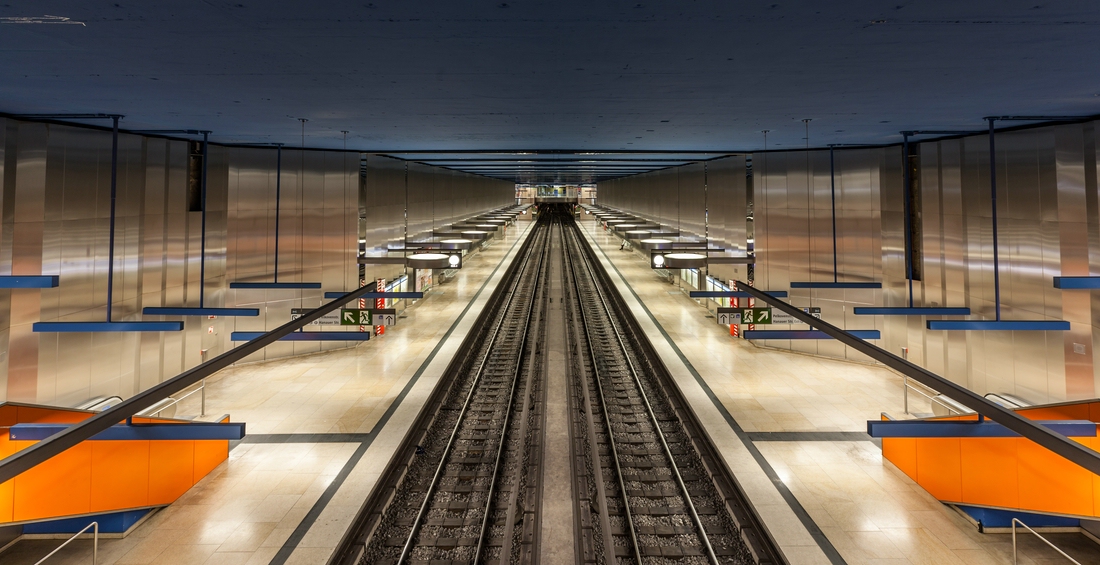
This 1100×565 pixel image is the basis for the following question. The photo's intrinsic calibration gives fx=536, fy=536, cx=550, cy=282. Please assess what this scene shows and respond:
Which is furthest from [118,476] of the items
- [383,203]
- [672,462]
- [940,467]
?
[940,467]

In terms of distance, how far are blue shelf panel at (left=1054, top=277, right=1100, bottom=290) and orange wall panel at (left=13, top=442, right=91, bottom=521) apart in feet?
40.6

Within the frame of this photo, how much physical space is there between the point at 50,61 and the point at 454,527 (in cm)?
679

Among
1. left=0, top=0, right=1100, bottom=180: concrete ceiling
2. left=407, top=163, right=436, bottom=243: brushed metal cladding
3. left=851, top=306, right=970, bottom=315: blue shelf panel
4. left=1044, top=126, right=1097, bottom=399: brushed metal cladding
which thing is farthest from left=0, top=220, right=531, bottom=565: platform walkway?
left=1044, top=126, right=1097, bottom=399: brushed metal cladding

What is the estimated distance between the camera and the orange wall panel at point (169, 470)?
753 cm

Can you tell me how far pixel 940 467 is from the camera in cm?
772

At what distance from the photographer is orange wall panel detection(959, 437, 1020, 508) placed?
7.04 metres

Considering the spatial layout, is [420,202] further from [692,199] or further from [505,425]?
[505,425]

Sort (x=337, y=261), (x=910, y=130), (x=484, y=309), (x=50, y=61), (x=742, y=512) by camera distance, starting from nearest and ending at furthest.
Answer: (x=50, y=61) < (x=742, y=512) < (x=910, y=130) < (x=337, y=261) < (x=484, y=309)

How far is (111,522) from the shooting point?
704 cm

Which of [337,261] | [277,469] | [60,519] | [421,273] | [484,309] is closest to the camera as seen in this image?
[60,519]

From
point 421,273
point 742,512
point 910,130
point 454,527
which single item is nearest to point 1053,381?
point 910,130

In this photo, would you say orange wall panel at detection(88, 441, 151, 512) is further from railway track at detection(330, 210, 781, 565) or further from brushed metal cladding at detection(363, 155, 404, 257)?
brushed metal cladding at detection(363, 155, 404, 257)

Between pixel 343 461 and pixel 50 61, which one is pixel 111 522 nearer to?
pixel 343 461

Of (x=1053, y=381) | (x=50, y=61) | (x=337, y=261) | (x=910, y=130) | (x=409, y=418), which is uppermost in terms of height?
(x=910, y=130)
